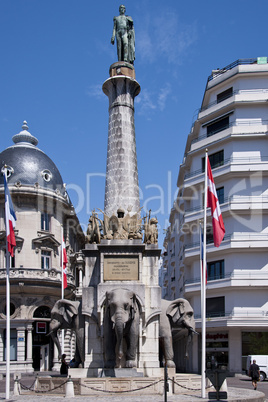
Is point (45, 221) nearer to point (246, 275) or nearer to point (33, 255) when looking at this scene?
point (33, 255)

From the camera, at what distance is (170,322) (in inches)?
907

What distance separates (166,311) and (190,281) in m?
26.9

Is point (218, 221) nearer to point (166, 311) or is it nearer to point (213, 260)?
point (166, 311)

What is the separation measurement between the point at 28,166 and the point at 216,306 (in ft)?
81.0

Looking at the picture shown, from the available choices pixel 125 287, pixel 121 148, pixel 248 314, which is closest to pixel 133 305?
pixel 125 287

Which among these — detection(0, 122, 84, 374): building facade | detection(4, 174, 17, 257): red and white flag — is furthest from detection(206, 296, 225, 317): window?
detection(4, 174, 17, 257): red and white flag

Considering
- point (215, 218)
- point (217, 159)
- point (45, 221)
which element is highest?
point (217, 159)

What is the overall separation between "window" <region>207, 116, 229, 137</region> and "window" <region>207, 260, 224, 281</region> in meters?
12.0

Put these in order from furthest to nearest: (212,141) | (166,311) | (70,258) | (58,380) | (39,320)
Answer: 1. (70,258)
2. (39,320)
3. (212,141)
4. (166,311)
5. (58,380)

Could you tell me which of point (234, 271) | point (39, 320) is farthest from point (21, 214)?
point (234, 271)

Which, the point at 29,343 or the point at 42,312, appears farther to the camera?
the point at 42,312

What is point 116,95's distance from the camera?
1015 inches

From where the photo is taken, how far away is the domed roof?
56344 mm

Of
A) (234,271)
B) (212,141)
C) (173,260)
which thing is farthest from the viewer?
(173,260)
